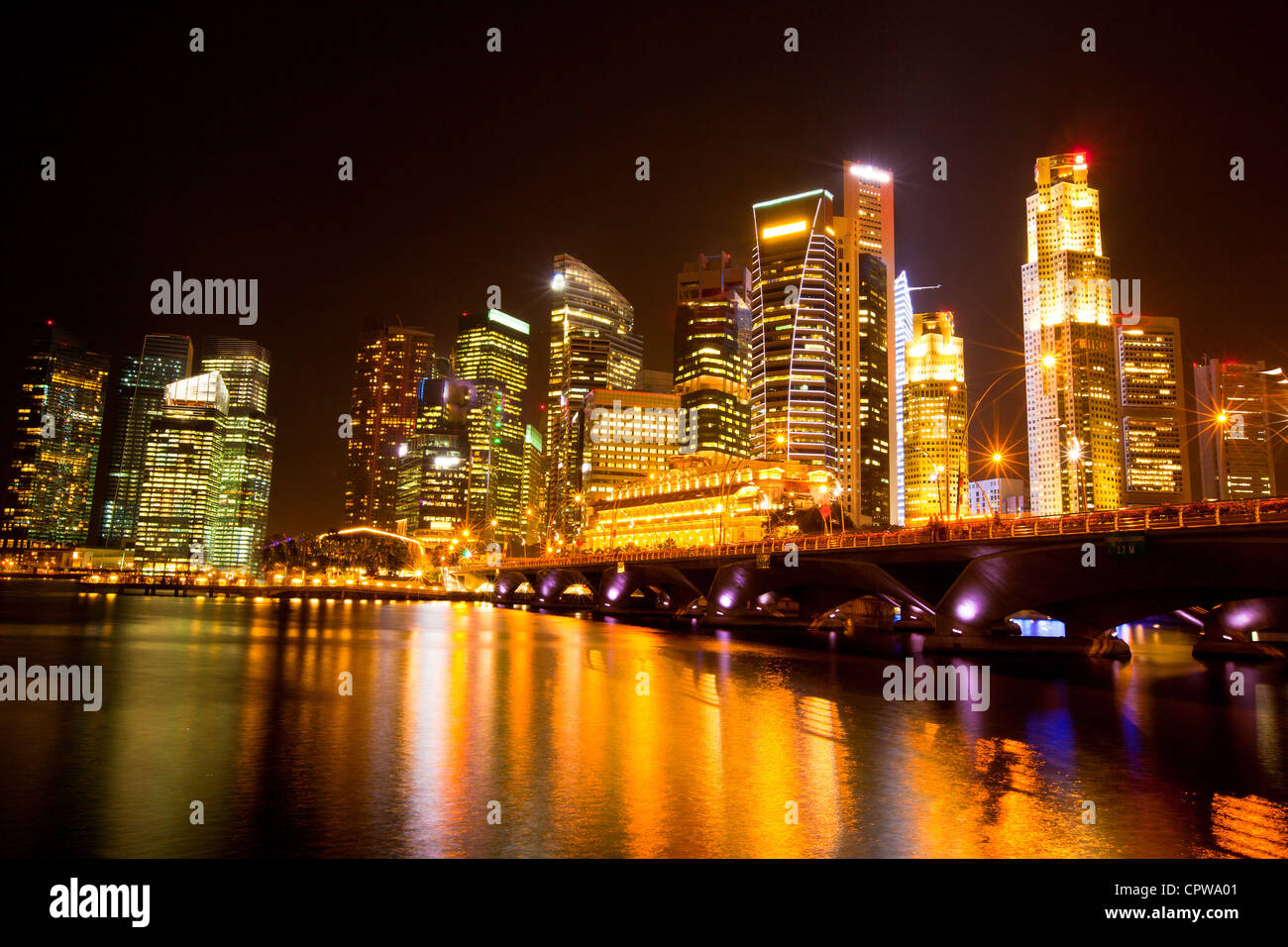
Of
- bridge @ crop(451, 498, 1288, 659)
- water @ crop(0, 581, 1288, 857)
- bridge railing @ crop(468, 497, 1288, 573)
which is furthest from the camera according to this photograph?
bridge @ crop(451, 498, 1288, 659)

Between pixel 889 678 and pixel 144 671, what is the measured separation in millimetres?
38564

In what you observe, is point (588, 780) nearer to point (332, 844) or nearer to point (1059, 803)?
point (332, 844)

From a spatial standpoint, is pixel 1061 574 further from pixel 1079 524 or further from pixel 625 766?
pixel 625 766

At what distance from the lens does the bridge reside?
41219mm

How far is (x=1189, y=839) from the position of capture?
16609mm

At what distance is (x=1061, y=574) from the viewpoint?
1938 inches

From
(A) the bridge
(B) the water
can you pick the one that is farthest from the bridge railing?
(B) the water

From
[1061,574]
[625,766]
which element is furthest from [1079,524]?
[625,766]

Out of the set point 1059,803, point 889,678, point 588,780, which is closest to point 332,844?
point 588,780

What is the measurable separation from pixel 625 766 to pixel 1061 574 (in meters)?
37.0

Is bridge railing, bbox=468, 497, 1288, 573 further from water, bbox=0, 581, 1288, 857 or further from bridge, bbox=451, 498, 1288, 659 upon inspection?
water, bbox=0, 581, 1288, 857

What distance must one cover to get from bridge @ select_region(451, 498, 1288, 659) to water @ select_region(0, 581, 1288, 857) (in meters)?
6.09

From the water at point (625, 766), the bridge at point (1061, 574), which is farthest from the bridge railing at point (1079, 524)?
the water at point (625, 766)
